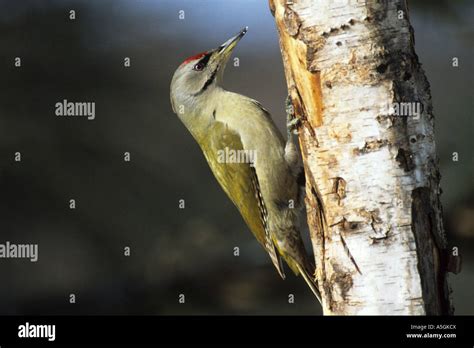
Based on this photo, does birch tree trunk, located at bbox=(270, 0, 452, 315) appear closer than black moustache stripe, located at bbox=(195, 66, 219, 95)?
Yes

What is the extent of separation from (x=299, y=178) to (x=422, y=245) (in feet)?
3.31

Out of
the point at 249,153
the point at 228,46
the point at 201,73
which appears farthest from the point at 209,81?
the point at 249,153

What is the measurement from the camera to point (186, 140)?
4.53 meters

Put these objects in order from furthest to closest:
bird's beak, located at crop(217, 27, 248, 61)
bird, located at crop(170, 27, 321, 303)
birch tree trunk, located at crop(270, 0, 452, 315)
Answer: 1. bird's beak, located at crop(217, 27, 248, 61)
2. bird, located at crop(170, 27, 321, 303)
3. birch tree trunk, located at crop(270, 0, 452, 315)

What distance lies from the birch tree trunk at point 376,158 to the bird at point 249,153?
776mm

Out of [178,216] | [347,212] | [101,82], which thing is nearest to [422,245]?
Answer: [347,212]

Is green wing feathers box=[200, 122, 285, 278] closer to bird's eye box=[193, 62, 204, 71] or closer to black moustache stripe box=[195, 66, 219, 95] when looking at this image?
black moustache stripe box=[195, 66, 219, 95]

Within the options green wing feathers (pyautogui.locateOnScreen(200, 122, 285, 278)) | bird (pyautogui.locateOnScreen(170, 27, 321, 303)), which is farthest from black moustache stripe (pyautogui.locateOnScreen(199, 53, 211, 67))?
green wing feathers (pyautogui.locateOnScreen(200, 122, 285, 278))

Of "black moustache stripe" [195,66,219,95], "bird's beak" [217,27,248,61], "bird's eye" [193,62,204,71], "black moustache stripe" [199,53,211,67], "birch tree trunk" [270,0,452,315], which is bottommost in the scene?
"birch tree trunk" [270,0,452,315]

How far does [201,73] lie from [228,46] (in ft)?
0.66

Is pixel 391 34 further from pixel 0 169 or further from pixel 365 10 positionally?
pixel 0 169

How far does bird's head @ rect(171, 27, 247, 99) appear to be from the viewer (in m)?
3.29

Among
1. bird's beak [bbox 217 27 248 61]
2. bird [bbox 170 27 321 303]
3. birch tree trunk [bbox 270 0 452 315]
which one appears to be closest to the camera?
birch tree trunk [bbox 270 0 452 315]

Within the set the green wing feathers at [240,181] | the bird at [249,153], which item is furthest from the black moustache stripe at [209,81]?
the green wing feathers at [240,181]
